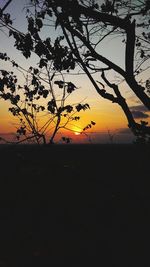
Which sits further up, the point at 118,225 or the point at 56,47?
the point at 56,47

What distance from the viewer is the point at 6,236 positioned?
869 cm

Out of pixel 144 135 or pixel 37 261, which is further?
pixel 37 261

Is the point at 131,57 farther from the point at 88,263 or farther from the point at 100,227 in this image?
the point at 100,227

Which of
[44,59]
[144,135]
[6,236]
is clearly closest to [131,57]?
[144,135]

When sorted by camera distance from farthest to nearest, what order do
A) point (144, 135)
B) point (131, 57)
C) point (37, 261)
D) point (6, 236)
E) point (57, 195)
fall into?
point (57, 195) < point (6, 236) < point (37, 261) < point (144, 135) < point (131, 57)

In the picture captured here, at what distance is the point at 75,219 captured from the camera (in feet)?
32.8

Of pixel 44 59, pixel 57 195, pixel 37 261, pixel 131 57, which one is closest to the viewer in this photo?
pixel 131 57

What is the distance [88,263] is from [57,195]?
5854 mm

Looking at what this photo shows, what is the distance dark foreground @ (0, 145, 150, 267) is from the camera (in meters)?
7.41

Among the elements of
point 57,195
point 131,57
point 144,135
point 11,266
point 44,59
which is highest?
point 44,59

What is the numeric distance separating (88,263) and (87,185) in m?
7.03

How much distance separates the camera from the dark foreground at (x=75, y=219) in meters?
7.41

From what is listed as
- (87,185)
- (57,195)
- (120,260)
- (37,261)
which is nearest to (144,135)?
(120,260)

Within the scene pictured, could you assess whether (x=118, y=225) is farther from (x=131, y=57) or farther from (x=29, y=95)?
(x=29, y=95)
